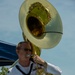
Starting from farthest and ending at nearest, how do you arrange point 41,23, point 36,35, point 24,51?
point 41,23, point 36,35, point 24,51

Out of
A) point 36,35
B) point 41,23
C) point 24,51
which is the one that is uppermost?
point 41,23

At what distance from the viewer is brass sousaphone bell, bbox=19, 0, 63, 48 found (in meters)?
4.91

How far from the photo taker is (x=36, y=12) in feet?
17.1

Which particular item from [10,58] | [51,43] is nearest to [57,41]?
[51,43]

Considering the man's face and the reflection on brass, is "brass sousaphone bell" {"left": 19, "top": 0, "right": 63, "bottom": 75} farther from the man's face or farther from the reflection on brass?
A: the man's face

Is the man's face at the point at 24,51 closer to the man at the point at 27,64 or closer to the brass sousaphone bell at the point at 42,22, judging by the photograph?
the man at the point at 27,64

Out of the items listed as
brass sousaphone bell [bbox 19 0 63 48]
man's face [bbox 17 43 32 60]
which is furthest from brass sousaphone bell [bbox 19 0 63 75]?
man's face [bbox 17 43 32 60]

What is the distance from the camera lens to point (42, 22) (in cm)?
523

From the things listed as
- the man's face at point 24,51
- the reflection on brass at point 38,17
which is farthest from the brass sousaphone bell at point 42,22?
the man's face at point 24,51

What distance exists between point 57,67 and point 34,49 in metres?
0.46

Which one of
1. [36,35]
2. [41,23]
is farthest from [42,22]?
[36,35]

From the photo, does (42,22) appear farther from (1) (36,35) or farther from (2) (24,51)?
(2) (24,51)

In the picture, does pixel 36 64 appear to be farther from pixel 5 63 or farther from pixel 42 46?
pixel 5 63

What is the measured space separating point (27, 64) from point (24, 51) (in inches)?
8.9
